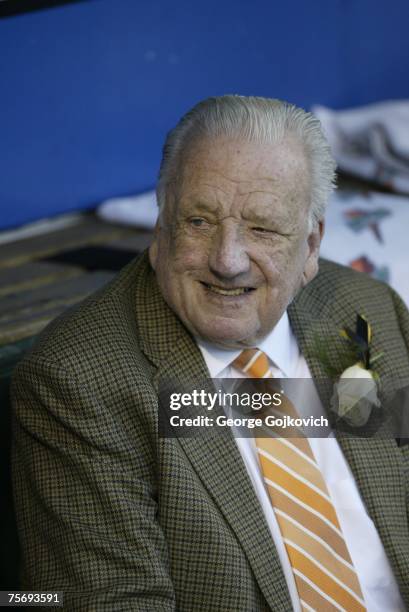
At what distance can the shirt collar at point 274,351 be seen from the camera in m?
2.29

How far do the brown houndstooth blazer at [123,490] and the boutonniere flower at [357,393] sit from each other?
0.33 m

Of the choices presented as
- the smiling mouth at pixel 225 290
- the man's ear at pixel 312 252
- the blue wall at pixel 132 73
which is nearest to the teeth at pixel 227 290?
the smiling mouth at pixel 225 290

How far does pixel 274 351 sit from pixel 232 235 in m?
0.36

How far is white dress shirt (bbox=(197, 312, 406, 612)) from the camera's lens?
2.23 metres

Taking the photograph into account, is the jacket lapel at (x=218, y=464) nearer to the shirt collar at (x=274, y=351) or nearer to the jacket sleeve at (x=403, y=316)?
the shirt collar at (x=274, y=351)

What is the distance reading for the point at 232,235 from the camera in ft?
6.98

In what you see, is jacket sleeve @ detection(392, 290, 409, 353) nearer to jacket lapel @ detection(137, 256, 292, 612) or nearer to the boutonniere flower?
the boutonniere flower

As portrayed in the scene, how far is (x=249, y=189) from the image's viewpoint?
2.13 metres

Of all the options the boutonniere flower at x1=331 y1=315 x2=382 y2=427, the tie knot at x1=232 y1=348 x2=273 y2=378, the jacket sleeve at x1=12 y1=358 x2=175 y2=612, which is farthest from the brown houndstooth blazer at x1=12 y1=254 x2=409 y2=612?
the boutonniere flower at x1=331 y1=315 x2=382 y2=427

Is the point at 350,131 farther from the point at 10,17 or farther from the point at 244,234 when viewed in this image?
the point at 244,234

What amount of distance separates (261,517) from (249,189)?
2.25ft

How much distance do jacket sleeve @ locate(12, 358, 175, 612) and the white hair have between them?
18.9 inches

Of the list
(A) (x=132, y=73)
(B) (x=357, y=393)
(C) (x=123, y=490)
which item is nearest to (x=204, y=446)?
(C) (x=123, y=490)

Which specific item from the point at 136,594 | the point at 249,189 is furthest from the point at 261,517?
the point at 249,189
